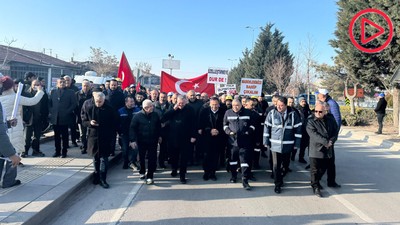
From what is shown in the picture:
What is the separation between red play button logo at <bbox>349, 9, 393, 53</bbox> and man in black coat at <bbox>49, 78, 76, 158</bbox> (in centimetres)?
1543

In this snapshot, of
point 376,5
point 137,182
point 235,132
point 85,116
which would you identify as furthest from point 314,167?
point 376,5

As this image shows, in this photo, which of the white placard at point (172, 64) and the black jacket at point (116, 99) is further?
the white placard at point (172, 64)

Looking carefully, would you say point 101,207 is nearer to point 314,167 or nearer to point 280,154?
point 280,154

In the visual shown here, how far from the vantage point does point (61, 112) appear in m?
8.22

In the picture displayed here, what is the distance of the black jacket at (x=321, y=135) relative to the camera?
21.1 ft

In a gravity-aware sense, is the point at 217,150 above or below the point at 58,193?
above

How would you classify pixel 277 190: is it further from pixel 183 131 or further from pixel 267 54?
pixel 267 54

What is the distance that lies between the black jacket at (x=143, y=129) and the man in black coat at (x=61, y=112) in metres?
2.35

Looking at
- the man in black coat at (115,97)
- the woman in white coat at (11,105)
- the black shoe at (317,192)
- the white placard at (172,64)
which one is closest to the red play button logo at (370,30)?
the black shoe at (317,192)

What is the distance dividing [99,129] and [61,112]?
2.22 meters

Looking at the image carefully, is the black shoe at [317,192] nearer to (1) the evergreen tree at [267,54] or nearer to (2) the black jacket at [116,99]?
(2) the black jacket at [116,99]

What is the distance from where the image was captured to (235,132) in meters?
6.92

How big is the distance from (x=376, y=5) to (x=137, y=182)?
1632 centimetres

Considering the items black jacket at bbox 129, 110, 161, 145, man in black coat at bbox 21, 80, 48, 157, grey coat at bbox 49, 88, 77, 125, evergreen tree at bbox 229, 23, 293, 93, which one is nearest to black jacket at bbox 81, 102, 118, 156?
black jacket at bbox 129, 110, 161, 145
